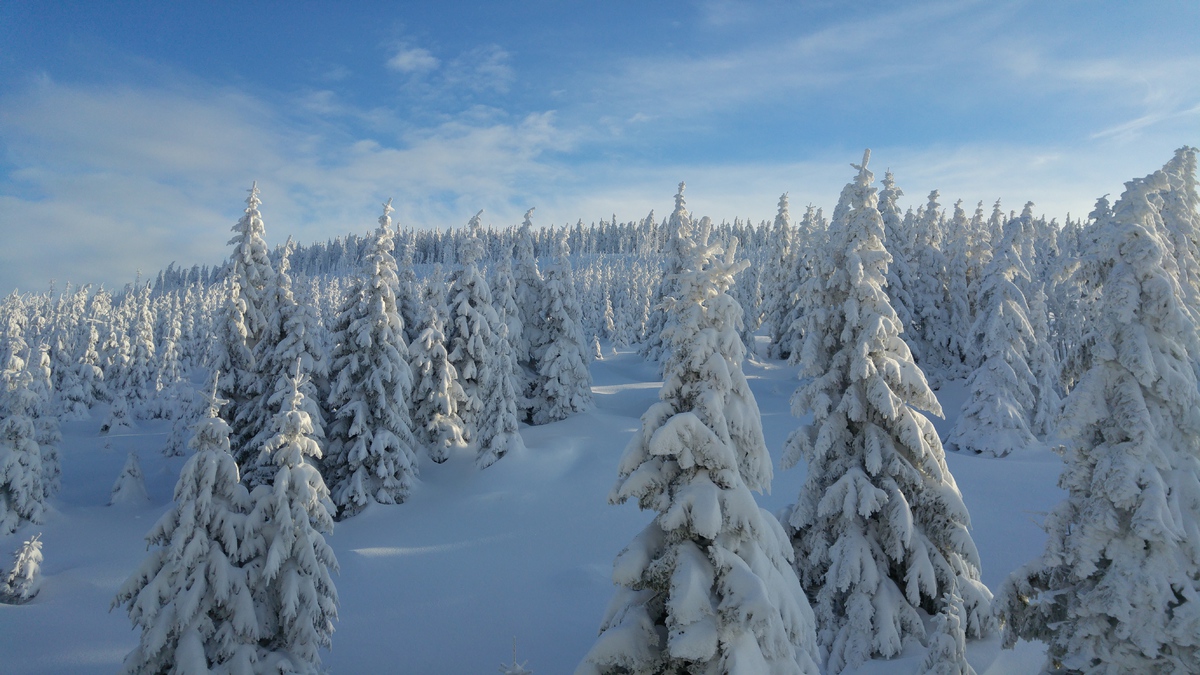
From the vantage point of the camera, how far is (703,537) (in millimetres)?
7391

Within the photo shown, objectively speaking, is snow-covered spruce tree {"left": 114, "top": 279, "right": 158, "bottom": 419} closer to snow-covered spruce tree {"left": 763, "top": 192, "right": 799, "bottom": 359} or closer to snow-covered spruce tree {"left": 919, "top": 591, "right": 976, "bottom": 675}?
snow-covered spruce tree {"left": 763, "top": 192, "right": 799, "bottom": 359}

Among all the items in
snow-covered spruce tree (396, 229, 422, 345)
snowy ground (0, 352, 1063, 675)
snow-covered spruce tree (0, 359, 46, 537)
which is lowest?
snowy ground (0, 352, 1063, 675)

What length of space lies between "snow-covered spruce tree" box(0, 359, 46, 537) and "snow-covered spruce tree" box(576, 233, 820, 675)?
103ft

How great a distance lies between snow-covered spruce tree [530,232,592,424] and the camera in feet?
121

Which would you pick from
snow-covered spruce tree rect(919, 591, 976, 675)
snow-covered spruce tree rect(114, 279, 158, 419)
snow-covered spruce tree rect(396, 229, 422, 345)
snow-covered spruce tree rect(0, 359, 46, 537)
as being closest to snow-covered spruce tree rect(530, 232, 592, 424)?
snow-covered spruce tree rect(396, 229, 422, 345)

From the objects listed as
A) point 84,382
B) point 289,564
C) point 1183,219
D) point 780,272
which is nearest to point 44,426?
point 289,564

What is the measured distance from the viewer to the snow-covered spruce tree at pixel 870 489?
12.1 metres

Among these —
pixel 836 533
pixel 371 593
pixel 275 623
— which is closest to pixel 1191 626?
pixel 836 533

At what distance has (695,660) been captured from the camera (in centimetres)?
673

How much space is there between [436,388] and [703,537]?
2508 cm

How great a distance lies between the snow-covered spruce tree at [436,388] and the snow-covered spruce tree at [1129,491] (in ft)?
82.1

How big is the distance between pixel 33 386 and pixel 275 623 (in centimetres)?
2826

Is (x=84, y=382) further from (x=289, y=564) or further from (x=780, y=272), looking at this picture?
(x=780, y=272)

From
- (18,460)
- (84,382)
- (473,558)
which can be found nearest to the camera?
(473,558)
